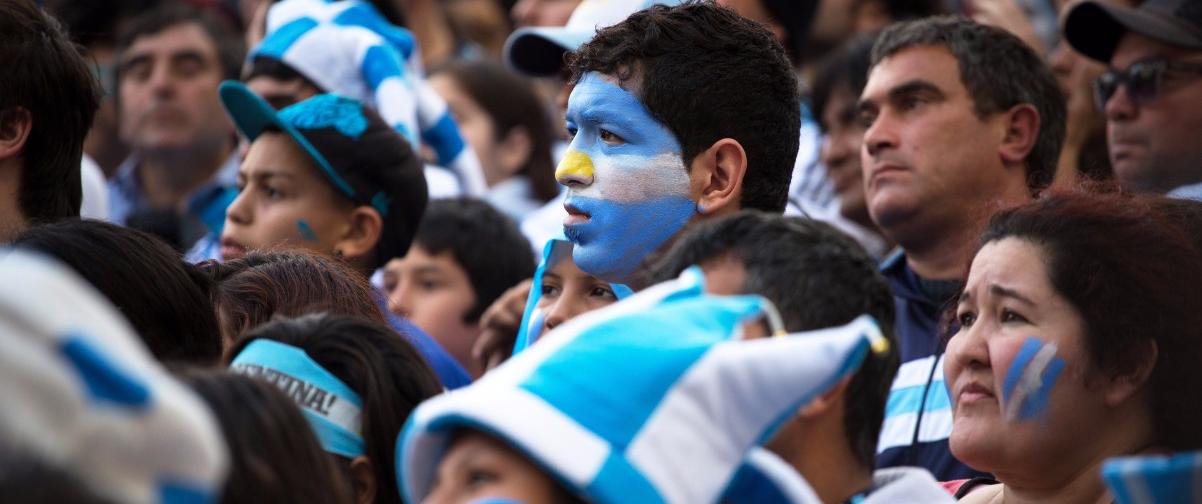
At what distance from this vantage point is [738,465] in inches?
84.4

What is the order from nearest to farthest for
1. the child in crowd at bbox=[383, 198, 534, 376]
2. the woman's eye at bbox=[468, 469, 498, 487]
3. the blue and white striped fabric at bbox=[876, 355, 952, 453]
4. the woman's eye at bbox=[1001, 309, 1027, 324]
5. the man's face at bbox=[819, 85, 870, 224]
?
the woman's eye at bbox=[468, 469, 498, 487] < the woman's eye at bbox=[1001, 309, 1027, 324] < the blue and white striped fabric at bbox=[876, 355, 952, 453] < the child in crowd at bbox=[383, 198, 534, 376] < the man's face at bbox=[819, 85, 870, 224]

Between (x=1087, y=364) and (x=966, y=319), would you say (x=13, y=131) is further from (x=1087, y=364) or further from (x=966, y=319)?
(x=1087, y=364)

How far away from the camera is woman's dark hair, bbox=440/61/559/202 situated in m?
7.12

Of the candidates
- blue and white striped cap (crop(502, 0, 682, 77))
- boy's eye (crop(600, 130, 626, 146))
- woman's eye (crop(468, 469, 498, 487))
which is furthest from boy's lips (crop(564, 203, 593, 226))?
blue and white striped cap (crop(502, 0, 682, 77))

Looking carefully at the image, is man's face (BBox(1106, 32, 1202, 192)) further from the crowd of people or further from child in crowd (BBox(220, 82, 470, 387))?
child in crowd (BBox(220, 82, 470, 387))

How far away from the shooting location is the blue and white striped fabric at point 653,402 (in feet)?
6.72

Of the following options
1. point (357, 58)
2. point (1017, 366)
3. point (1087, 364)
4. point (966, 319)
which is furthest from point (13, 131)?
point (1087, 364)

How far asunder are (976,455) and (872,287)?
2.32 ft

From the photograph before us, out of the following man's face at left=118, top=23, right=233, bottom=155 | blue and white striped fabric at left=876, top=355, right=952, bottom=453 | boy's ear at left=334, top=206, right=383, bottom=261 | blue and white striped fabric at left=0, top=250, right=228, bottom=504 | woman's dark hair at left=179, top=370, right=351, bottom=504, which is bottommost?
blue and white striped fabric at left=876, top=355, right=952, bottom=453

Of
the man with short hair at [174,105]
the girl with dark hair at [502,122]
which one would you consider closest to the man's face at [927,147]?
the girl with dark hair at [502,122]

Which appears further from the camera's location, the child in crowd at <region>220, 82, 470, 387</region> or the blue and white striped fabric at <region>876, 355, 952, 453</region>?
the child in crowd at <region>220, 82, 470, 387</region>

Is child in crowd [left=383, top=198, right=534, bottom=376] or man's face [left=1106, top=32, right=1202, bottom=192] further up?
man's face [left=1106, top=32, right=1202, bottom=192]

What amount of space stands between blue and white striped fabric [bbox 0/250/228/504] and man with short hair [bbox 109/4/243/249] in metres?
5.60

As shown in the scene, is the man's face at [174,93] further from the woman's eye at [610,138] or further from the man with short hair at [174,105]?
the woman's eye at [610,138]
